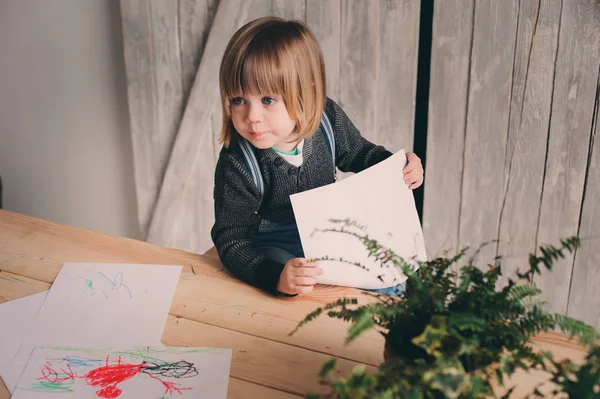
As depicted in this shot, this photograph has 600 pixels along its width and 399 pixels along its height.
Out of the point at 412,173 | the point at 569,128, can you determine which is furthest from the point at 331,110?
the point at 569,128

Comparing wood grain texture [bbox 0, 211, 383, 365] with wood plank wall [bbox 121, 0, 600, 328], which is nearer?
wood grain texture [bbox 0, 211, 383, 365]

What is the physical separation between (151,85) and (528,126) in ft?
4.63

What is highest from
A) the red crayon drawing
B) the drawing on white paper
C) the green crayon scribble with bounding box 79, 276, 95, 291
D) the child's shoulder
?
the child's shoulder

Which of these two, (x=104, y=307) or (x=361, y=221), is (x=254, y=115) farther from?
(x=104, y=307)

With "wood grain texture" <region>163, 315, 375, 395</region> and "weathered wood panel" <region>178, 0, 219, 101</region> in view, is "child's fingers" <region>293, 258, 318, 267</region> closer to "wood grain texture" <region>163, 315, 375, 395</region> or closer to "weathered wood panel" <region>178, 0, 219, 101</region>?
"wood grain texture" <region>163, 315, 375, 395</region>

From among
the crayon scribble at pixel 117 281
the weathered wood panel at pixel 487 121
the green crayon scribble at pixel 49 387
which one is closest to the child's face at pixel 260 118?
the crayon scribble at pixel 117 281

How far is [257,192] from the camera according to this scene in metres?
1.44

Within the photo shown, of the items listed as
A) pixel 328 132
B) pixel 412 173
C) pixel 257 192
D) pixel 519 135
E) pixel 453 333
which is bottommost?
pixel 453 333

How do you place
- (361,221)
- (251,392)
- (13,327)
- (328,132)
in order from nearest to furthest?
1. (251,392)
2. (13,327)
3. (361,221)
4. (328,132)

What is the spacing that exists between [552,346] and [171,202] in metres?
1.75

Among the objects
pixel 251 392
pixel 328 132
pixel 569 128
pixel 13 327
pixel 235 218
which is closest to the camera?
pixel 251 392

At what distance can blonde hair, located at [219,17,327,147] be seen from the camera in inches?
51.6

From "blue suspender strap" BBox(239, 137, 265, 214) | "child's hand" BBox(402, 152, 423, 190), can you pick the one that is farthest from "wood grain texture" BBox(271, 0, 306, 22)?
"child's hand" BBox(402, 152, 423, 190)

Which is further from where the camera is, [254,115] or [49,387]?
[254,115]
